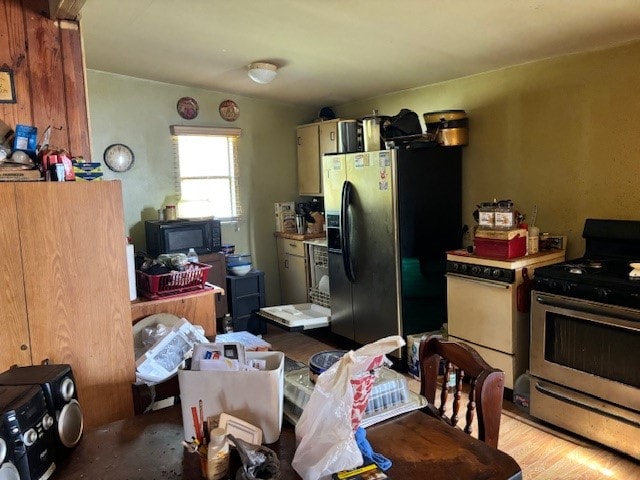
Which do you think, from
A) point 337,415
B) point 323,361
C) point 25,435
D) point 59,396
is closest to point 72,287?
point 59,396

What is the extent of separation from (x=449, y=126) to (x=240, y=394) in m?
2.98

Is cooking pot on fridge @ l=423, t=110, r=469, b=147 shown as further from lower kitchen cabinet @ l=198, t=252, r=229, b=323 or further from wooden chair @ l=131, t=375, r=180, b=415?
wooden chair @ l=131, t=375, r=180, b=415

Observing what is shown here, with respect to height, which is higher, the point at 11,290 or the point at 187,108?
the point at 187,108

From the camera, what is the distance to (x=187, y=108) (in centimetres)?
467

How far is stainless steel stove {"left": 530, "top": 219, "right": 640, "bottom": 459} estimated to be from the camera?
2.40m

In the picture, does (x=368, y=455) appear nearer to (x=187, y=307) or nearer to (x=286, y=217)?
(x=187, y=307)

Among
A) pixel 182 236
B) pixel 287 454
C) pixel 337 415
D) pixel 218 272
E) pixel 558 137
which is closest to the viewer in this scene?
pixel 337 415

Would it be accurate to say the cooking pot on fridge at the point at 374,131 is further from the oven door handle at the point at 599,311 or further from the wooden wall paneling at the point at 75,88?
the wooden wall paneling at the point at 75,88

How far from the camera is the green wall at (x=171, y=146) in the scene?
432 centimetres

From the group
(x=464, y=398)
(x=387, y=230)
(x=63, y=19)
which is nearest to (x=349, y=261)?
(x=387, y=230)

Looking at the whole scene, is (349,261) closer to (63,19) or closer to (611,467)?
(611,467)

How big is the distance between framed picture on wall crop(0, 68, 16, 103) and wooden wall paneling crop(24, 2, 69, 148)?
75 millimetres

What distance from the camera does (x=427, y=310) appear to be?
3.72 m

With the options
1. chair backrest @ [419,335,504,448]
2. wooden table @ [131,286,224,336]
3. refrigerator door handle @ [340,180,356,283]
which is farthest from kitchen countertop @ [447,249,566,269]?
wooden table @ [131,286,224,336]
